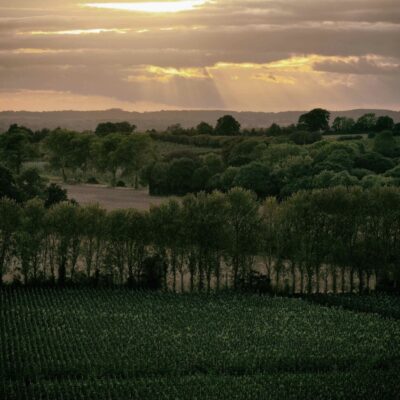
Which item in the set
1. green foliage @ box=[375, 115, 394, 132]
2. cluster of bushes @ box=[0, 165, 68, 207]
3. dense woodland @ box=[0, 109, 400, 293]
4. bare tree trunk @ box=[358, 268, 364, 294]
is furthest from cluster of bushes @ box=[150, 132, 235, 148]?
bare tree trunk @ box=[358, 268, 364, 294]

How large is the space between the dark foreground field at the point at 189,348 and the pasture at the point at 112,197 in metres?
53.8

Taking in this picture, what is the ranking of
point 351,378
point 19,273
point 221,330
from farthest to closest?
1. point 19,273
2. point 221,330
3. point 351,378

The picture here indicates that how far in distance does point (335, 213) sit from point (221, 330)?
930 inches

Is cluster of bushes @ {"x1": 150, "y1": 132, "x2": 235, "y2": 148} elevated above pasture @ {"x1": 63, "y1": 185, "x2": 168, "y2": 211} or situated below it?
above

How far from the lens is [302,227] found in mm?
83438

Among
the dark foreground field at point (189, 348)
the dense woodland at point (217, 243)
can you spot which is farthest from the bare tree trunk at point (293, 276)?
the dark foreground field at point (189, 348)

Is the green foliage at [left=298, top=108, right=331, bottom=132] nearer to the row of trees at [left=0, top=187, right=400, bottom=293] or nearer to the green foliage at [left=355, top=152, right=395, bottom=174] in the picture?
the green foliage at [left=355, top=152, right=395, bottom=174]

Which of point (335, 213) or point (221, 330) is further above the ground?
point (335, 213)

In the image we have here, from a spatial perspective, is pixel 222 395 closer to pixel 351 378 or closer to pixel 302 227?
pixel 351 378

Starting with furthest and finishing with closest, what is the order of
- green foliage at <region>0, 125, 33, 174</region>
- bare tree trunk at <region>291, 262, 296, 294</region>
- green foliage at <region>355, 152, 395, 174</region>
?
green foliage at <region>0, 125, 33, 174</region> < green foliage at <region>355, 152, 395, 174</region> < bare tree trunk at <region>291, 262, 296, 294</region>

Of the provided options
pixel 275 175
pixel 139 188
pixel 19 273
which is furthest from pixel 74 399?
pixel 139 188

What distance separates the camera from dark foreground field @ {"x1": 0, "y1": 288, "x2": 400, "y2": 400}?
52.1 meters

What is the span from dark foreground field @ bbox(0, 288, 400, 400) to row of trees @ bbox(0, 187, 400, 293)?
5110mm

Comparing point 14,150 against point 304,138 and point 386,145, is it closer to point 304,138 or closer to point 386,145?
point 304,138
